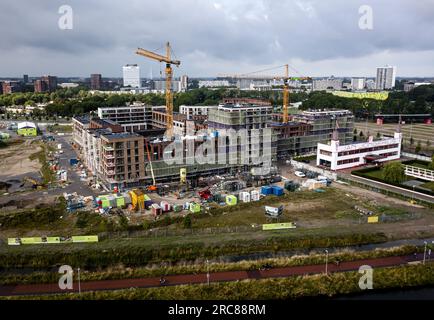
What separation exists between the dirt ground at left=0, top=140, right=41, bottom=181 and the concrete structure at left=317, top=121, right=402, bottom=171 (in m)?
45.8

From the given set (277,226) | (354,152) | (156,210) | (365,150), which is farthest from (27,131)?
(277,226)

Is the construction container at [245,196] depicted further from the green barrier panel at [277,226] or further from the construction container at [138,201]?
the construction container at [138,201]

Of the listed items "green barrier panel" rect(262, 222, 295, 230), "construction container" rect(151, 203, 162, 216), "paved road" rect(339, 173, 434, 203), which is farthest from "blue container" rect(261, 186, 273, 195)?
"construction container" rect(151, 203, 162, 216)

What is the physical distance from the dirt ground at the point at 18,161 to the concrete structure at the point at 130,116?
17739mm

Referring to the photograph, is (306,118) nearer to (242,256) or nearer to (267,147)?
(267,147)

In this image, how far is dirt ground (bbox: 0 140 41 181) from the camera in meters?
57.2

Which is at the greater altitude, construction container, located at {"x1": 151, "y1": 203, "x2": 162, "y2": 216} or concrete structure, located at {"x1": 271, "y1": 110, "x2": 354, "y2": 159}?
concrete structure, located at {"x1": 271, "y1": 110, "x2": 354, "y2": 159}

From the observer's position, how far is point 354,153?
188 feet

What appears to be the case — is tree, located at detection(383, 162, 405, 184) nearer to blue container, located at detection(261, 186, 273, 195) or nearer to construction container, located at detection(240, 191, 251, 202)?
blue container, located at detection(261, 186, 273, 195)

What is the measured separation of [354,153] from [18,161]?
189 ft

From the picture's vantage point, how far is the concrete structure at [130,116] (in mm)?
87250

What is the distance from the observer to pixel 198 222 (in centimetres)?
3656

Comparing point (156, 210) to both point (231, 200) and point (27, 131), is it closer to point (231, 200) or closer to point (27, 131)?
point (231, 200)
